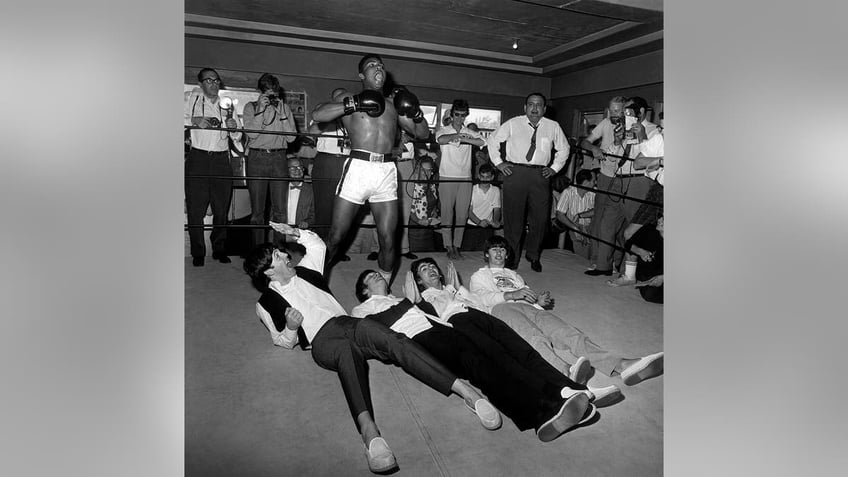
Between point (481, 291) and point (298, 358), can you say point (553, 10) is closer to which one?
point (481, 291)

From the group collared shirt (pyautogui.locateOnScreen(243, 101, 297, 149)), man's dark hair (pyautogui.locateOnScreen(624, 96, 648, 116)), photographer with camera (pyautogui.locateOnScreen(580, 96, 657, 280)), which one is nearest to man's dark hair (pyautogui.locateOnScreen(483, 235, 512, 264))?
photographer with camera (pyautogui.locateOnScreen(580, 96, 657, 280))

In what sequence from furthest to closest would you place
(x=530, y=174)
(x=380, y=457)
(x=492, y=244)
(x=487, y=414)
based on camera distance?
(x=530, y=174)
(x=492, y=244)
(x=487, y=414)
(x=380, y=457)

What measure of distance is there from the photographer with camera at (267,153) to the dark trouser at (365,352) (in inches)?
15.6

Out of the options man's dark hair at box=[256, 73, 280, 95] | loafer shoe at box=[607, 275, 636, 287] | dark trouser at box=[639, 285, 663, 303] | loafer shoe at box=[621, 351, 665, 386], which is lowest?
loafer shoe at box=[621, 351, 665, 386]

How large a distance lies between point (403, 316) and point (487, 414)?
1.38ft

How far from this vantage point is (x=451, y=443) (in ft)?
4.97

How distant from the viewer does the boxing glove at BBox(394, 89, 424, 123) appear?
179cm

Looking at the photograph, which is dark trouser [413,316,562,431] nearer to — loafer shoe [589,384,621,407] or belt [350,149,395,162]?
loafer shoe [589,384,621,407]

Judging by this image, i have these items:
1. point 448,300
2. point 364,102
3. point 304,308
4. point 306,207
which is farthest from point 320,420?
point 364,102

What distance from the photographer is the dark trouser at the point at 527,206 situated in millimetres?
2258

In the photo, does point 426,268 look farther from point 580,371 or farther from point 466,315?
point 580,371

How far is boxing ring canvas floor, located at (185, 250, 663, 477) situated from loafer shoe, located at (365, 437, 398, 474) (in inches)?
0.9

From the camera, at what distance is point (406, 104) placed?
1.79m

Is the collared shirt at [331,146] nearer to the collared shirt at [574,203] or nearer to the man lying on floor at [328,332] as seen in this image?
the man lying on floor at [328,332]
